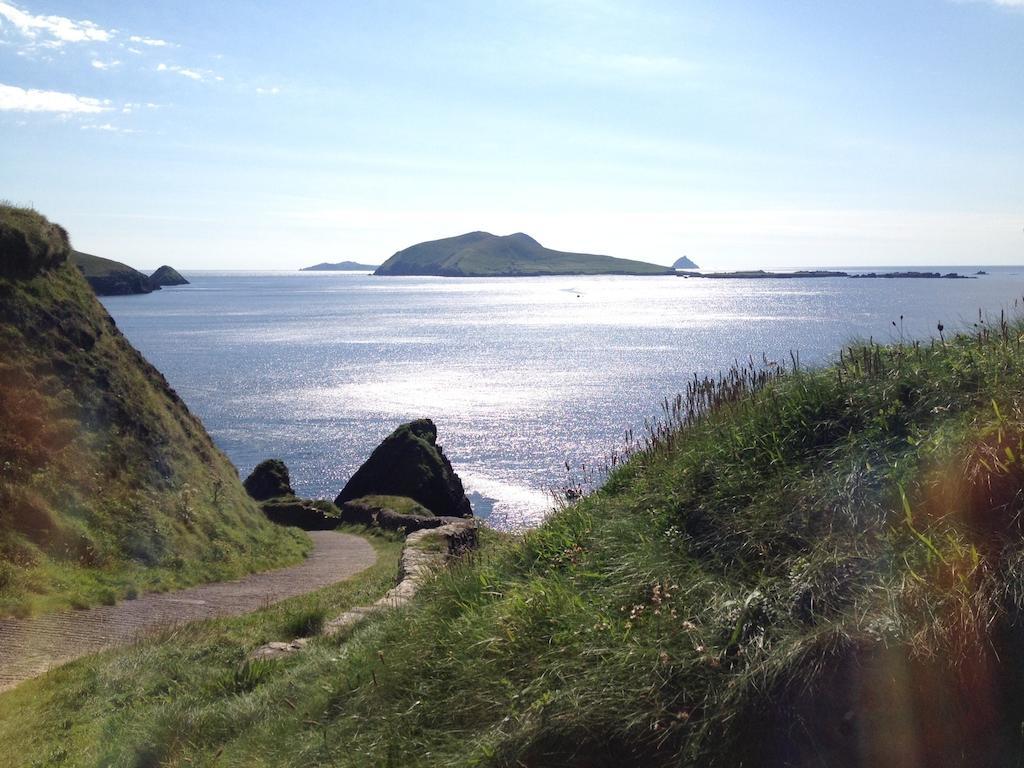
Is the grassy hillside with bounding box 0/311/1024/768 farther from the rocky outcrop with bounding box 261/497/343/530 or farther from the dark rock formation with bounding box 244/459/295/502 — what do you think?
the dark rock formation with bounding box 244/459/295/502

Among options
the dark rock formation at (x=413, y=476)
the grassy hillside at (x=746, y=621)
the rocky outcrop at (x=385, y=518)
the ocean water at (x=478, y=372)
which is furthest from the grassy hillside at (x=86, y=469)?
the dark rock formation at (x=413, y=476)

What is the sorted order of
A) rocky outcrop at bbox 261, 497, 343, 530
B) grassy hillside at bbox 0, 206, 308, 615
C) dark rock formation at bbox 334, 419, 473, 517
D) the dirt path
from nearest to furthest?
1. the dirt path
2. grassy hillside at bbox 0, 206, 308, 615
3. rocky outcrop at bbox 261, 497, 343, 530
4. dark rock formation at bbox 334, 419, 473, 517

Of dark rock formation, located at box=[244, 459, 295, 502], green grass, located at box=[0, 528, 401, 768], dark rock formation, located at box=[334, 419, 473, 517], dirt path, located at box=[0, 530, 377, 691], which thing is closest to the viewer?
green grass, located at box=[0, 528, 401, 768]

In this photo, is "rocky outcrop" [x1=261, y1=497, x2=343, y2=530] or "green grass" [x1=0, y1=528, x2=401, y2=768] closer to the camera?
"green grass" [x1=0, y1=528, x2=401, y2=768]

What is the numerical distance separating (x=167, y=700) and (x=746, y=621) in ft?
18.5

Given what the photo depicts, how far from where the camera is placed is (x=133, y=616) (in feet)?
49.1

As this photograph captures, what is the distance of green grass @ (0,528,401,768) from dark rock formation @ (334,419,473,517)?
25326 mm

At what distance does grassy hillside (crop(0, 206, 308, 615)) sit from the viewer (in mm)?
16953

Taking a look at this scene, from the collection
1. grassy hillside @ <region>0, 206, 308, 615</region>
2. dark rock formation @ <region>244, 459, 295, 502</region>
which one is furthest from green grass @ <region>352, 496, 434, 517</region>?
grassy hillside @ <region>0, 206, 308, 615</region>

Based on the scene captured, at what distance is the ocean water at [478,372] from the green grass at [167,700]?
4884 millimetres

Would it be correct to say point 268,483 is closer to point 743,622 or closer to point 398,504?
point 398,504

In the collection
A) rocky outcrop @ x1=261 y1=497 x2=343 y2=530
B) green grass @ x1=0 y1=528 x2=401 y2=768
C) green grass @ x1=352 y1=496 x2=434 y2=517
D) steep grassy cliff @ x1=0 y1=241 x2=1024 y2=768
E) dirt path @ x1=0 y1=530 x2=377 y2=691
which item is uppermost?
steep grassy cliff @ x1=0 y1=241 x2=1024 y2=768

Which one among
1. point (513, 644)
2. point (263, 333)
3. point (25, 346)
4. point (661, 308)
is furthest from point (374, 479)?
point (661, 308)

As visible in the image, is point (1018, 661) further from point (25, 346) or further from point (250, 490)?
point (250, 490)
